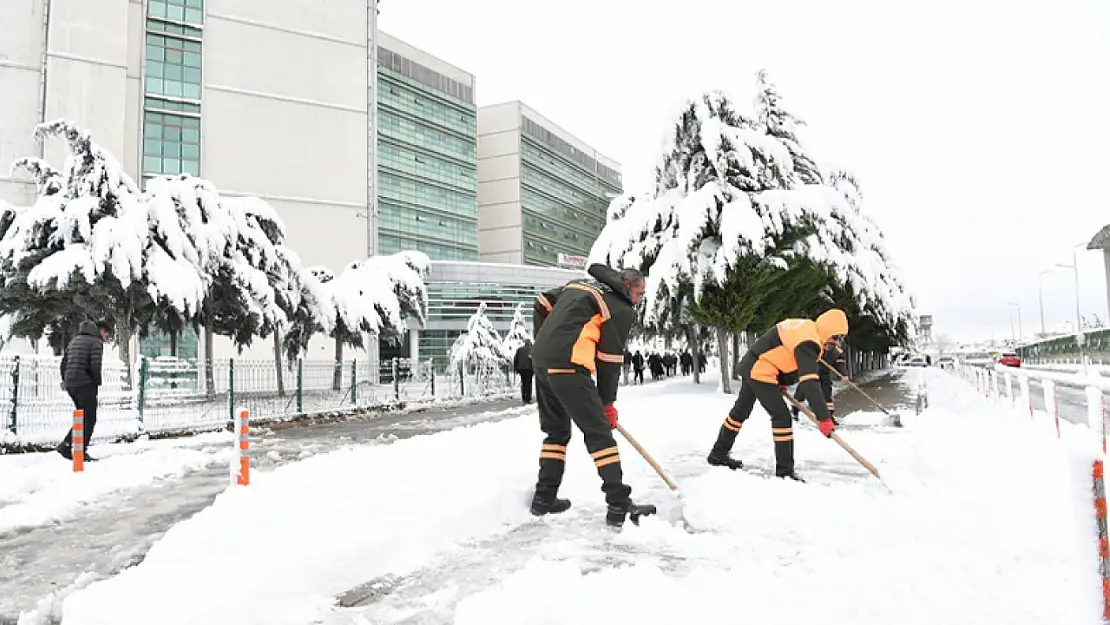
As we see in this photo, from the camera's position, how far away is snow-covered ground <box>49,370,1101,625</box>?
334cm

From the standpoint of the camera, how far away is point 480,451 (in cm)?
780

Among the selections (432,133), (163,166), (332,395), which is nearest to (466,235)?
(432,133)

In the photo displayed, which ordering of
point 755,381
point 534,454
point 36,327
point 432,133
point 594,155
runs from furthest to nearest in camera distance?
point 594,155 < point 432,133 < point 36,327 < point 534,454 < point 755,381

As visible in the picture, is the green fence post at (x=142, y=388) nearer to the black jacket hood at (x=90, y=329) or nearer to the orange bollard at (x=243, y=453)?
the black jacket hood at (x=90, y=329)

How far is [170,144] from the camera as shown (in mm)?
41000

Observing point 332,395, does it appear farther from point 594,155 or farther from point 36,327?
point 594,155

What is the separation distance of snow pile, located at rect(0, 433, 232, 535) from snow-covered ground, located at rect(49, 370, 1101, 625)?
2.15 meters

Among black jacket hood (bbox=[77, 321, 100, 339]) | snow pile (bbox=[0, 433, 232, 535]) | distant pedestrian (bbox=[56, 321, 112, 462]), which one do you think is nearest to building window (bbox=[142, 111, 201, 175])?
snow pile (bbox=[0, 433, 232, 535])

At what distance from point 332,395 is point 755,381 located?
14.5 meters

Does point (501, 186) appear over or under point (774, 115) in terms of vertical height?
over

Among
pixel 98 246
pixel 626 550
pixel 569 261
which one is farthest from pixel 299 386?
pixel 569 261

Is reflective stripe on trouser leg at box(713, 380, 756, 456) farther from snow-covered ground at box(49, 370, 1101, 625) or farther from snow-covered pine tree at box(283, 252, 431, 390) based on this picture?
snow-covered pine tree at box(283, 252, 431, 390)

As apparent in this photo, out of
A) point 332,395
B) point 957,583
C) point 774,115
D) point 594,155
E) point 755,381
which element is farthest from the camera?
point 594,155

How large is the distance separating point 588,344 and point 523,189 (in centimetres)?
7584
